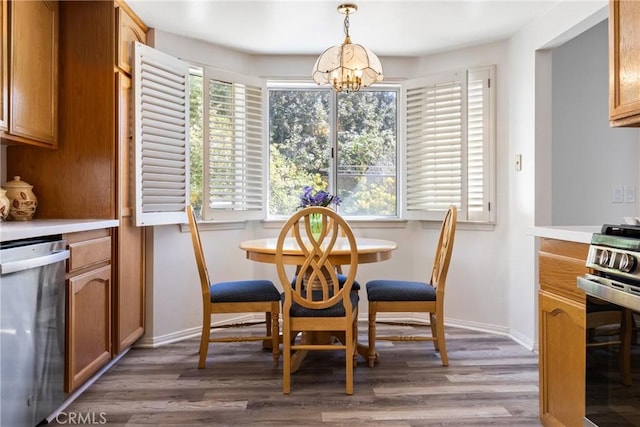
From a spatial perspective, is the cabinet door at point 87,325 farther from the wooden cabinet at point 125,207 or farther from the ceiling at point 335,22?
the ceiling at point 335,22

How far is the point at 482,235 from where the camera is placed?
3635 millimetres

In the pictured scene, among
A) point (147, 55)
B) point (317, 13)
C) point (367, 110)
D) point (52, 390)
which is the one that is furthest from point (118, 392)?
point (367, 110)

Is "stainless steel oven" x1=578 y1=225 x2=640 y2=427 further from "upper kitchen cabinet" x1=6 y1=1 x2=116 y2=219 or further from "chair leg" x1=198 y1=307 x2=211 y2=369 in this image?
"upper kitchen cabinet" x1=6 y1=1 x2=116 y2=219

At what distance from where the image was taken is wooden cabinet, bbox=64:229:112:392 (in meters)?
2.18

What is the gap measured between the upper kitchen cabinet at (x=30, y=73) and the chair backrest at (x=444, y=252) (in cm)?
243

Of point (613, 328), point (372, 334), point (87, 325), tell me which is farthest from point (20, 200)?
point (613, 328)

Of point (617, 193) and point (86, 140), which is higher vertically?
point (86, 140)

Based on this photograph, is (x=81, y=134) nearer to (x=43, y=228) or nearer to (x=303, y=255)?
(x=43, y=228)

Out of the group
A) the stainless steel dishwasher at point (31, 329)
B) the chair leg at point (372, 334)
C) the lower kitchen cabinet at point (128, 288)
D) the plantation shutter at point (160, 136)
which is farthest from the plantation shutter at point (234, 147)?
the stainless steel dishwasher at point (31, 329)

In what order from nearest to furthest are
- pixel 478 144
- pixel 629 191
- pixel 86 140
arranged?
pixel 86 140, pixel 629 191, pixel 478 144

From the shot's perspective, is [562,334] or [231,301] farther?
[231,301]

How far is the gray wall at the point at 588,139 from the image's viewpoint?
10.7 feet
